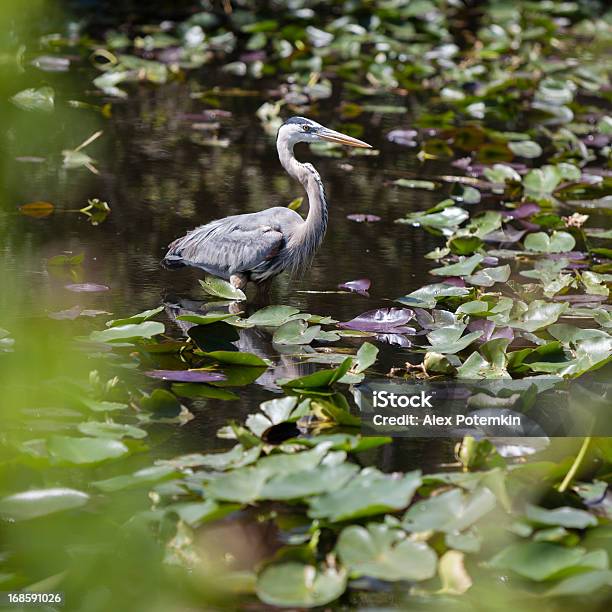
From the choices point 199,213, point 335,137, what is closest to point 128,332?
point 335,137

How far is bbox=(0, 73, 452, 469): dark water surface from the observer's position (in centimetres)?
431

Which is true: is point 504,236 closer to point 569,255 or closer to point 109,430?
point 569,255

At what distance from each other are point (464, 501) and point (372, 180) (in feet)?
13.5

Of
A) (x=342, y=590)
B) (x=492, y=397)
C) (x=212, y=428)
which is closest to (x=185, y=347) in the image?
(x=212, y=428)

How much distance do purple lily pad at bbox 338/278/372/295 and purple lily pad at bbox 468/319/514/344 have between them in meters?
0.67

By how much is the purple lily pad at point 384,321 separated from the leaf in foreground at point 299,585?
1844mm

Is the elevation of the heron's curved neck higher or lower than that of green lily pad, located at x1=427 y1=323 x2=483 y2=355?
higher

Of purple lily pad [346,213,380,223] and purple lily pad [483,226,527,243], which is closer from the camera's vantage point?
purple lily pad [483,226,527,243]

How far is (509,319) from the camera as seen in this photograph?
4367mm

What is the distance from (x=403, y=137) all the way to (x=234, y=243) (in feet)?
9.87

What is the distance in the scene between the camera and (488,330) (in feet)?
13.8

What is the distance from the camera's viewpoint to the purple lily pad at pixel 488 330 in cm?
414

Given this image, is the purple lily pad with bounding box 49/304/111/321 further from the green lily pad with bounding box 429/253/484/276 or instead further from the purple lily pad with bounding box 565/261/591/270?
the purple lily pad with bounding box 565/261/591/270

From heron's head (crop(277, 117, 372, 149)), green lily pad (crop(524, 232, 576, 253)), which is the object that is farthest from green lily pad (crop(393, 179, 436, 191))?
heron's head (crop(277, 117, 372, 149))
